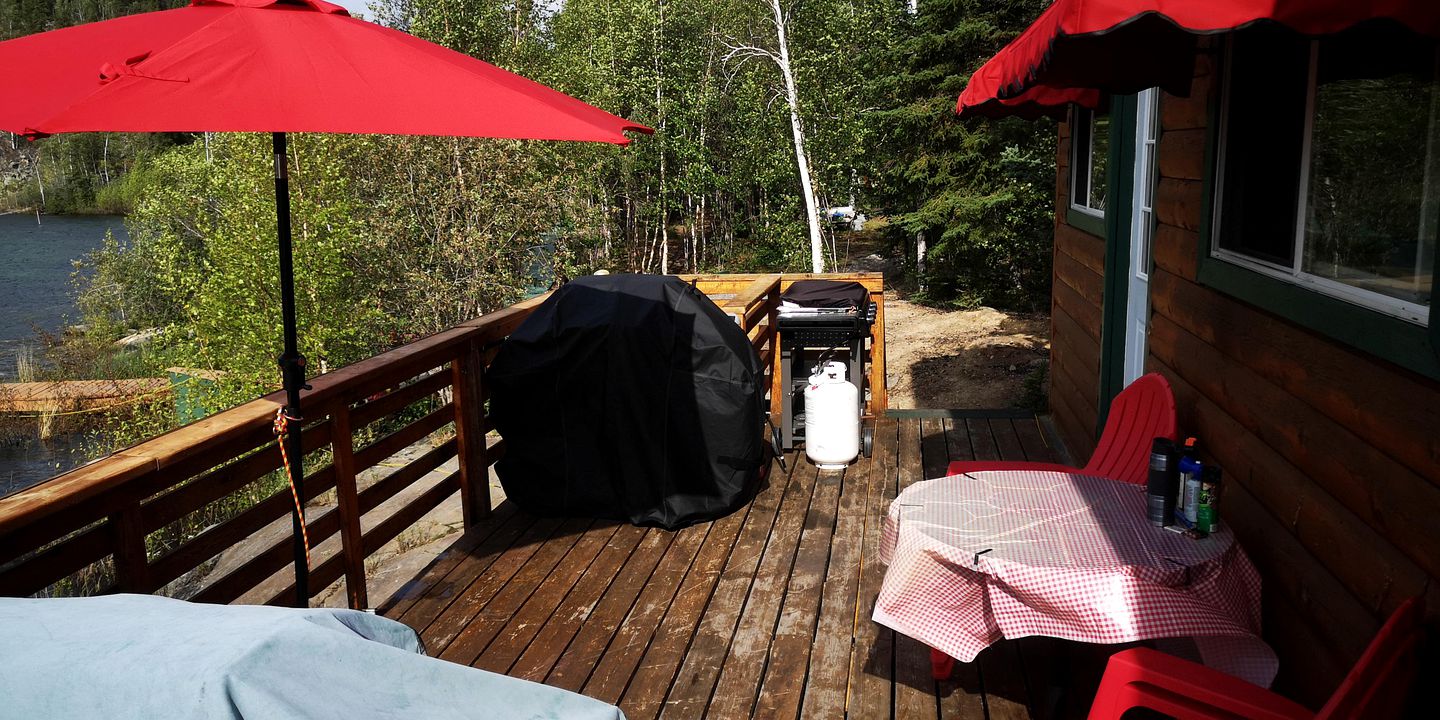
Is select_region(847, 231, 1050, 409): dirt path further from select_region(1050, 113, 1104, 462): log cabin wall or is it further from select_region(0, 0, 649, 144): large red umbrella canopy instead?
select_region(0, 0, 649, 144): large red umbrella canopy

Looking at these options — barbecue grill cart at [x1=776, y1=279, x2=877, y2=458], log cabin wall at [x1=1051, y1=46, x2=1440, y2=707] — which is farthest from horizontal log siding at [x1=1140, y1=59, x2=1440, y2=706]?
barbecue grill cart at [x1=776, y1=279, x2=877, y2=458]

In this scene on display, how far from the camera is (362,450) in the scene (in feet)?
11.4

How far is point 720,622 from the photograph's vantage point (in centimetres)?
331

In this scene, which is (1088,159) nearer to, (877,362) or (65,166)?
(877,362)

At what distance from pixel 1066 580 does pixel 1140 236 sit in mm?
2365

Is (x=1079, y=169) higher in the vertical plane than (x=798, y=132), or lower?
lower

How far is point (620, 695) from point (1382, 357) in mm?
2056

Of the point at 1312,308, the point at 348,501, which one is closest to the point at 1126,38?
the point at 1312,308

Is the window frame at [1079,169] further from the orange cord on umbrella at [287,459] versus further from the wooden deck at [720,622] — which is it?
the orange cord on umbrella at [287,459]

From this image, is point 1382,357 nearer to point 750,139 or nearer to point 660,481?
point 660,481

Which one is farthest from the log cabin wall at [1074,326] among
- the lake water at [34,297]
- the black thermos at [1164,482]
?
the lake water at [34,297]

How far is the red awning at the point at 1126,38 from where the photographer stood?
1.53 metres

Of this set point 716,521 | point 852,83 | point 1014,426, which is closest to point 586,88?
point 852,83

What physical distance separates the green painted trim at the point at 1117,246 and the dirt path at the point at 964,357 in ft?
18.0
